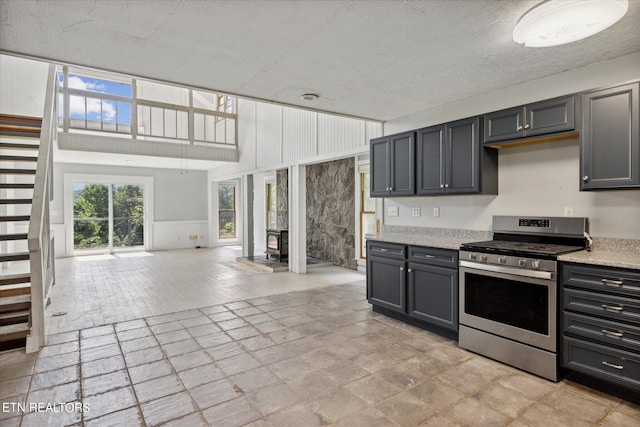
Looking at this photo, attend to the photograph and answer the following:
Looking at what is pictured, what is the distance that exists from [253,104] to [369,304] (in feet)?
19.1

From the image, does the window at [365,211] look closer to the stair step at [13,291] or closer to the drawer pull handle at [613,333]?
the drawer pull handle at [613,333]

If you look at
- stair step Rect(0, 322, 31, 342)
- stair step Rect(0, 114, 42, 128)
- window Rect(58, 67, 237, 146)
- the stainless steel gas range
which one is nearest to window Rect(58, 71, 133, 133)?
window Rect(58, 67, 237, 146)

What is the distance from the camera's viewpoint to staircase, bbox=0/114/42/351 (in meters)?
3.28

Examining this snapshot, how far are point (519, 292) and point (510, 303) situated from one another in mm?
129

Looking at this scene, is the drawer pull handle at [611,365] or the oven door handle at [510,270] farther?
the oven door handle at [510,270]

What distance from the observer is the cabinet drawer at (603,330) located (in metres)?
2.21

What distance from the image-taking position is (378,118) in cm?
462

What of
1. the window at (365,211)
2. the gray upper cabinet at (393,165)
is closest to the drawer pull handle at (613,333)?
the gray upper cabinet at (393,165)

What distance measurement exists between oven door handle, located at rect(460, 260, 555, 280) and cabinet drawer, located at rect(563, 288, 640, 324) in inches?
6.1

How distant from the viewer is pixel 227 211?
11.3 metres

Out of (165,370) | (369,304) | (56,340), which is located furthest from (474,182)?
(56,340)

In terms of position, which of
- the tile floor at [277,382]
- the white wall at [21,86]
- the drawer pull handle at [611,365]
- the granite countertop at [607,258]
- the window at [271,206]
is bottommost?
the tile floor at [277,382]

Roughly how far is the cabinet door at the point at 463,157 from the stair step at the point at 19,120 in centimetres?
575

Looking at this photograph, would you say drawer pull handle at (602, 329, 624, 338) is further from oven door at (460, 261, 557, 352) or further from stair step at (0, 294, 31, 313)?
stair step at (0, 294, 31, 313)
